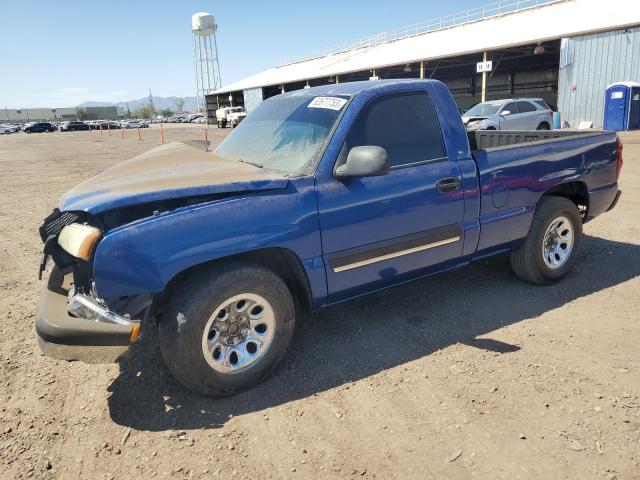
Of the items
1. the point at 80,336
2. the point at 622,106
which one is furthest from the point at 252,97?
the point at 80,336

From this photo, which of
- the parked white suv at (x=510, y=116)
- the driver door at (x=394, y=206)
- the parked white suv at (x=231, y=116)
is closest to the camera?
the driver door at (x=394, y=206)

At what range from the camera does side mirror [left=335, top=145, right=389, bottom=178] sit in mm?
3041

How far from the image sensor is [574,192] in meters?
4.77

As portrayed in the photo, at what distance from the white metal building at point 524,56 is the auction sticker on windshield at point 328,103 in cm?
2271

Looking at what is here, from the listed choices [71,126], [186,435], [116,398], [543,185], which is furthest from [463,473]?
[71,126]

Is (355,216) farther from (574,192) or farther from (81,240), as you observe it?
(574,192)

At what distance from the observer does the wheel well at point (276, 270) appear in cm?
293

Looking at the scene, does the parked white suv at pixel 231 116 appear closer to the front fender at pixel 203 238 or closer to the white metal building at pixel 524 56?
the white metal building at pixel 524 56

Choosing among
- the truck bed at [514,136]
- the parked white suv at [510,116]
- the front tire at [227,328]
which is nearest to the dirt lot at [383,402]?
the front tire at [227,328]

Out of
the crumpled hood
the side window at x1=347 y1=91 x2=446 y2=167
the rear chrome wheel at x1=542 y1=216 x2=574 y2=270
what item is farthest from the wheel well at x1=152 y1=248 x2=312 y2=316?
the rear chrome wheel at x1=542 y1=216 x2=574 y2=270

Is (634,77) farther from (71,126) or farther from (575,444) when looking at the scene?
(71,126)

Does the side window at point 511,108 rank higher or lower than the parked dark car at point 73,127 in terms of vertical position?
lower

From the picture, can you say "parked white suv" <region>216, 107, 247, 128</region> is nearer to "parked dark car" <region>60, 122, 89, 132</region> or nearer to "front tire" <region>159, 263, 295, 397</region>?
"parked dark car" <region>60, 122, 89, 132</region>

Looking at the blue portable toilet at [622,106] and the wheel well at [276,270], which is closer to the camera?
the wheel well at [276,270]
